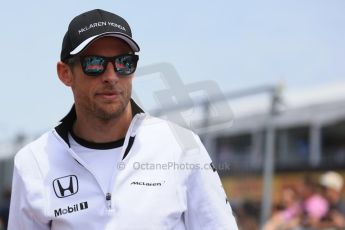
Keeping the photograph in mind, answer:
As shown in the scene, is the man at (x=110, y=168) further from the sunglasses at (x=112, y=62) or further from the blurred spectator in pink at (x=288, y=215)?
the blurred spectator in pink at (x=288, y=215)

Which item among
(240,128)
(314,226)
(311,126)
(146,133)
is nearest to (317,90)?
(311,126)

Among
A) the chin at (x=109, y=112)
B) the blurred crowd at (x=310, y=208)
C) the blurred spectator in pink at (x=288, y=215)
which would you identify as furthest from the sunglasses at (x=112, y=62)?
the blurred spectator in pink at (x=288, y=215)

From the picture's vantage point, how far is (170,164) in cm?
305

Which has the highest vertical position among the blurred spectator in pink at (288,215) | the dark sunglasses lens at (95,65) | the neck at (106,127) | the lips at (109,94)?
the dark sunglasses lens at (95,65)

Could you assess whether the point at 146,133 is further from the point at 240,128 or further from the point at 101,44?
the point at 240,128

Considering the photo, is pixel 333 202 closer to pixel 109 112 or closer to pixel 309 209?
pixel 309 209

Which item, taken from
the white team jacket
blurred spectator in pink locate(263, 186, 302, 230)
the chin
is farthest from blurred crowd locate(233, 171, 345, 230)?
the chin

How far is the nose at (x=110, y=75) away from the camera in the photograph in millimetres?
3014

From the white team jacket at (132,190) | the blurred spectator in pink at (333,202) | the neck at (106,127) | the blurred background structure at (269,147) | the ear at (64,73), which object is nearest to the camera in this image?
the white team jacket at (132,190)

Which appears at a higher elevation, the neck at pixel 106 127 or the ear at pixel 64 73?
the ear at pixel 64 73

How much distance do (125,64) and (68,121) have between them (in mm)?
420

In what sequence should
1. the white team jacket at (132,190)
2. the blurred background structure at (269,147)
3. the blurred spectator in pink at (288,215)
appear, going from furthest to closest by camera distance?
the blurred background structure at (269,147) → the blurred spectator in pink at (288,215) → the white team jacket at (132,190)

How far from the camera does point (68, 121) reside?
3.27 metres

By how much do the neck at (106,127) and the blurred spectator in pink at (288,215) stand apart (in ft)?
22.0
